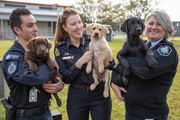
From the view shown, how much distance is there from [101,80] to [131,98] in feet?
2.81

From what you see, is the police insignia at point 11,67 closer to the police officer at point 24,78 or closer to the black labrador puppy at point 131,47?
the police officer at point 24,78

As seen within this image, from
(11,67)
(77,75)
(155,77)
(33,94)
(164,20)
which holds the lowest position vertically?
(33,94)

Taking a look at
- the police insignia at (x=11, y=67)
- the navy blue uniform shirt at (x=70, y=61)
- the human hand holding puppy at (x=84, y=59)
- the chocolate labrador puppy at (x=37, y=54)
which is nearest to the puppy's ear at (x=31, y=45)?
the chocolate labrador puppy at (x=37, y=54)

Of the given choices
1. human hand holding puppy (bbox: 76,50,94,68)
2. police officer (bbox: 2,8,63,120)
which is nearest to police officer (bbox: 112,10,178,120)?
human hand holding puppy (bbox: 76,50,94,68)

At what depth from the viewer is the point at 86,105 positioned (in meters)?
2.81

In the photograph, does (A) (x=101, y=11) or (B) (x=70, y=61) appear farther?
(A) (x=101, y=11)

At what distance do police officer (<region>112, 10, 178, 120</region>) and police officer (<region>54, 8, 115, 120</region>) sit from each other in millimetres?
586

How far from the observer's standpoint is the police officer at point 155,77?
2162 mm

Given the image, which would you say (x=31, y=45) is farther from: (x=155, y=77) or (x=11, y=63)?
(x=155, y=77)

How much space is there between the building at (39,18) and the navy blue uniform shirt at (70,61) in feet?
120

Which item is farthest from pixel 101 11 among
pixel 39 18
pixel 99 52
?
pixel 99 52

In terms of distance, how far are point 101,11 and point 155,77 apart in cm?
4099

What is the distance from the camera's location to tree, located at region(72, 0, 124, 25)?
40.9 metres

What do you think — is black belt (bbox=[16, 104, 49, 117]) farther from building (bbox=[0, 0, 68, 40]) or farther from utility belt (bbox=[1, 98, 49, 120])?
building (bbox=[0, 0, 68, 40])
